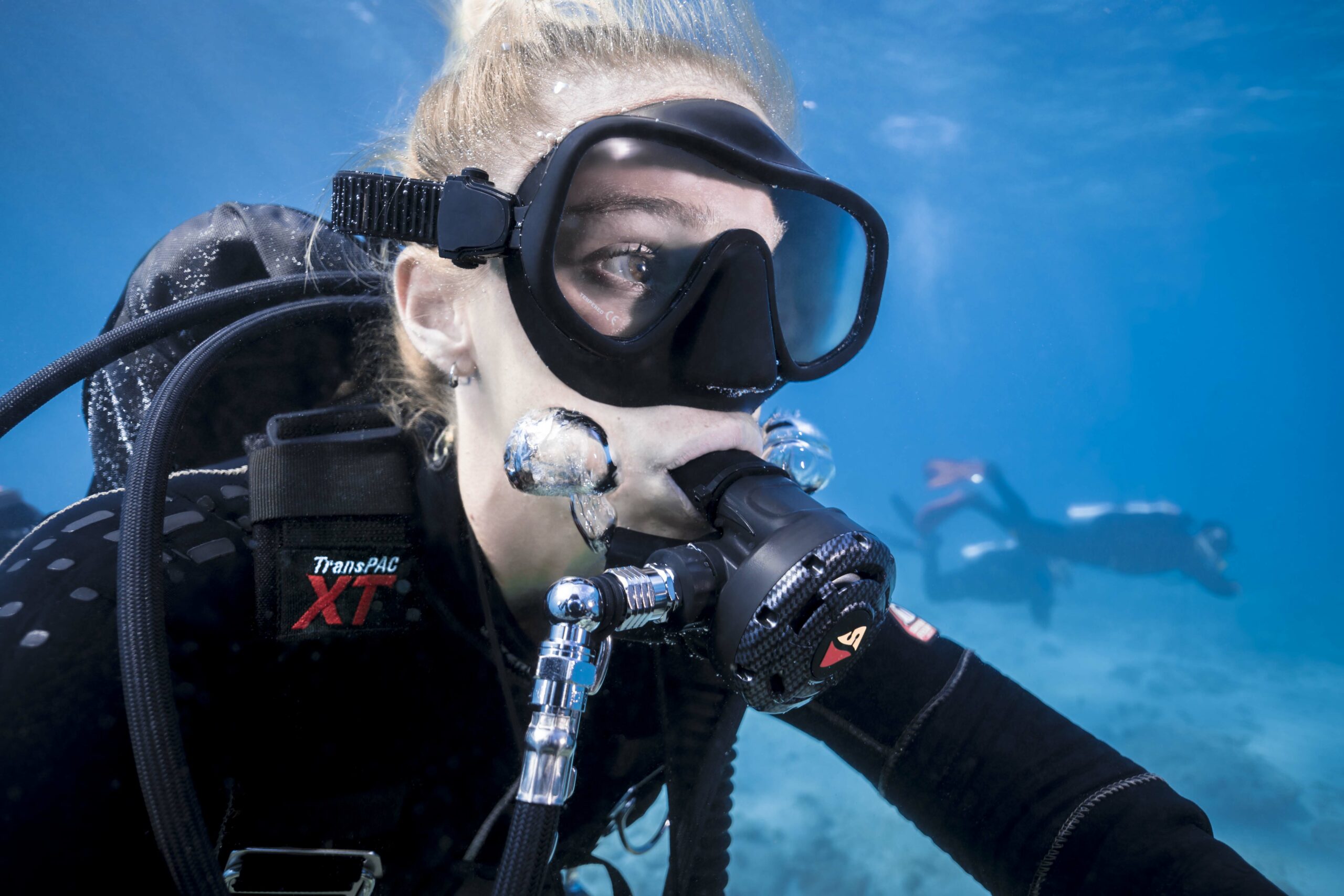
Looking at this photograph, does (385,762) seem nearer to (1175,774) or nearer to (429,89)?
(429,89)

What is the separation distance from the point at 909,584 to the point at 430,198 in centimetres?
2837

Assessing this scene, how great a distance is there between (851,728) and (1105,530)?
59.8 feet

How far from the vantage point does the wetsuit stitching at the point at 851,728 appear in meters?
2.08

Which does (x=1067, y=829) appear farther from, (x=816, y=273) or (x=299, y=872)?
(x=299, y=872)

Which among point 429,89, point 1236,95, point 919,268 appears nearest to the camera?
point 429,89

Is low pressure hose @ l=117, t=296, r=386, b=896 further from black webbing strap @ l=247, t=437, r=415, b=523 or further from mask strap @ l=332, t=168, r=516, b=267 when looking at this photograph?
mask strap @ l=332, t=168, r=516, b=267

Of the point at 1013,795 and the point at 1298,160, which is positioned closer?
the point at 1013,795

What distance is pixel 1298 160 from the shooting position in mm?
29641

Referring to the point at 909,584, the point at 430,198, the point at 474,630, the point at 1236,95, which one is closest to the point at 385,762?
the point at 474,630

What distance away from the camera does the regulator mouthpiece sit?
4.08 feet

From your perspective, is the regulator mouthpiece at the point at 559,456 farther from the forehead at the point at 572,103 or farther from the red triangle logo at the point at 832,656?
the forehead at the point at 572,103

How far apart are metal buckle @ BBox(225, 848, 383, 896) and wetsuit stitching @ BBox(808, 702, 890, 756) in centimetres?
136

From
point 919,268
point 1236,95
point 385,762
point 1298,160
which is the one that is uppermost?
point 919,268

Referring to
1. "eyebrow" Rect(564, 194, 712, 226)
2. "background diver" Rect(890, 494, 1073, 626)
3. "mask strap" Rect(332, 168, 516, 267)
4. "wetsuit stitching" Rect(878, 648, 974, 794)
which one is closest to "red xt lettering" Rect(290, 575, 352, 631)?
"mask strap" Rect(332, 168, 516, 267)
